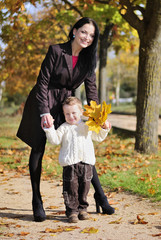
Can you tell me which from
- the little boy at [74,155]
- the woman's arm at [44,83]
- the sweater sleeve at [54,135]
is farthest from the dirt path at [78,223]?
the woman's arm at [44,83]

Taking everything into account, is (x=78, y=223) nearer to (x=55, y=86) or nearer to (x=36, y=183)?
(x=36, y=183)

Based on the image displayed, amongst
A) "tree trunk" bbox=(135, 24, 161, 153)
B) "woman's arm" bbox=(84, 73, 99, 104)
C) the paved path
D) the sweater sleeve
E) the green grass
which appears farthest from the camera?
the paved path

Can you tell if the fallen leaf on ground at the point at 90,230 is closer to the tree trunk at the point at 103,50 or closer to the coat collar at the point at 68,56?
the coat collar at the point at 68,56

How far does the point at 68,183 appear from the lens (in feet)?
12.6

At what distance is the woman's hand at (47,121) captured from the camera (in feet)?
12.3

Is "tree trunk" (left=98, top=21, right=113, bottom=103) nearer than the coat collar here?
No

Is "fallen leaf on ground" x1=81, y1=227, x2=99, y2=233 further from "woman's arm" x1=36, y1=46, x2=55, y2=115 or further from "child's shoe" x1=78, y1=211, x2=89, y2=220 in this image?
"woman's arm" x1=36, y1=46, x2=55, y2=115

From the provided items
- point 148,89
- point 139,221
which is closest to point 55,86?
point 139,221

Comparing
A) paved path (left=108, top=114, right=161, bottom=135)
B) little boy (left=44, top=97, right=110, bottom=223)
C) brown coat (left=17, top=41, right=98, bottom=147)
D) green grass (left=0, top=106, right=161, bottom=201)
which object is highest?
brown coat (left=17, top=41, right=98, bottom=147)

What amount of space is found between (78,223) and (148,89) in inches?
200

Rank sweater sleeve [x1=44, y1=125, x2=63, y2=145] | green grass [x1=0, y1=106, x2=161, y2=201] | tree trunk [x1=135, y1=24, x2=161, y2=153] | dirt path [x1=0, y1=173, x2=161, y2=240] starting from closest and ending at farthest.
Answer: dirt path [x1=0, y1=173, x2=161, y2=240]
sweater sleeve [x1=44, y1=125, x2=63, y2=145]
green grass [x1=0, y1=106, x2=161, y2=201]
tree trunk [x1=135, y1=24, x2=161, y2=153]

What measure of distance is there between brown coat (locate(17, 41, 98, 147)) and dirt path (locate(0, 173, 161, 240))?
864 millimetres

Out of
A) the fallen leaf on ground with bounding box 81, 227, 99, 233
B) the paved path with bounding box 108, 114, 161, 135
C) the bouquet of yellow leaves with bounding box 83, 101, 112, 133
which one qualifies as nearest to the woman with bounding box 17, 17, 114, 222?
the bouquet of yellow leaves with bounding box 83, 101, 112, 133

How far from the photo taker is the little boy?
3809 mm
